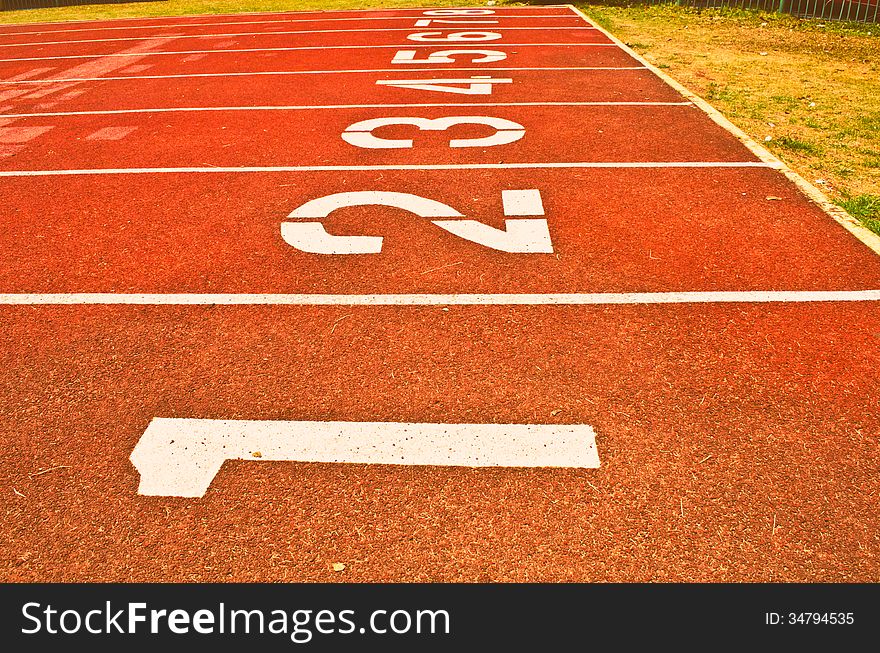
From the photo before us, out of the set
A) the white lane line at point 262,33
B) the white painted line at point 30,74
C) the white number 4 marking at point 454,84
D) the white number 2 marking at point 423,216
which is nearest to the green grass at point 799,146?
the white number 2 marking at point 423,216

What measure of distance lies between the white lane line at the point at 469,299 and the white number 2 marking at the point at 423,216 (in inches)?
29.9

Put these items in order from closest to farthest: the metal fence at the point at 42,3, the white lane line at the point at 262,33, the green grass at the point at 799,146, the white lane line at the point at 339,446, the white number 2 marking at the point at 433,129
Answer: the white lane line at the point at 339,446, the green grass at the point at 799,146, the white number 2 marking at the point at 433,129, the white lane line at the point at 262,33, the metal fence at the point at 42,3

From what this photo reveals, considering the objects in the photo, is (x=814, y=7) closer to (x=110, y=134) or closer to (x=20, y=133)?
(x=110, y=134)

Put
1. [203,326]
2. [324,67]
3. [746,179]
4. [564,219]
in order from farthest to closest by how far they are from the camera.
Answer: [324,67]
[746,179]
[564,219]
[203,326]

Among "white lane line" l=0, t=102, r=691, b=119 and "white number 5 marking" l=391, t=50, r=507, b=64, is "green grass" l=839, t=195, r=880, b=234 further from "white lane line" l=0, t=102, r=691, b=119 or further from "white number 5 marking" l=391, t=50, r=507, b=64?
"white number 5 marking" l=391, t=50, r=507, b=64

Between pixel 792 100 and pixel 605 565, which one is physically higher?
pixel 792 100

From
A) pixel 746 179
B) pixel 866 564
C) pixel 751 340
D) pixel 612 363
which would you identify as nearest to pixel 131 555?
pixel 612 363

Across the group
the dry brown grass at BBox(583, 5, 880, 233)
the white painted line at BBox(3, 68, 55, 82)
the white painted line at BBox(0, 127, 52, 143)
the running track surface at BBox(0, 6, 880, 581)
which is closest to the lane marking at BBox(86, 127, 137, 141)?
the running track surface at BBox(0, 6, 880, 581)

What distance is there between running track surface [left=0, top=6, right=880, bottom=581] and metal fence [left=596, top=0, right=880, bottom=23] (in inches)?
436

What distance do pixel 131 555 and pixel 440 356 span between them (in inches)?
81.1

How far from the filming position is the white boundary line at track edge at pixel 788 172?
569 centimetres

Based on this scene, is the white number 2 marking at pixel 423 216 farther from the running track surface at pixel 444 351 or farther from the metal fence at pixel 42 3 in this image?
the metal fence at pixel 42 3
